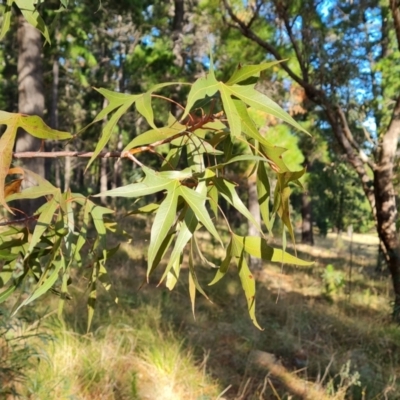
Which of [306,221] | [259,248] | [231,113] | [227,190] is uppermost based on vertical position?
[231,113]

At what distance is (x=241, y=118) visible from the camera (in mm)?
725

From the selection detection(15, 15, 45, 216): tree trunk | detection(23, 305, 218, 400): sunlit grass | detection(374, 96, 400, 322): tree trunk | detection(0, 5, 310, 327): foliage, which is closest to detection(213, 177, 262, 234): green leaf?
detection(0, 5, 310, 327): foliage

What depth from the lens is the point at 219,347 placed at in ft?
12.6

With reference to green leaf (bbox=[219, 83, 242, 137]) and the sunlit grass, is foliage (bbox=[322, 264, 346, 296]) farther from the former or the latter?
green leaf (bbox=[219, 83, 242, 137])

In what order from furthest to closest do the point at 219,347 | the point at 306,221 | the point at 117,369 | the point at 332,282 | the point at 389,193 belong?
1. the point at 306,221
2. the point at 332,282
3. the point at 219,347
4. the point at 389,193
5. the point at 117,369

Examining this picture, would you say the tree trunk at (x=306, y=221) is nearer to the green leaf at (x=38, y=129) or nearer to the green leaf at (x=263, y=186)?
the green leaf at (x=263, y=186)

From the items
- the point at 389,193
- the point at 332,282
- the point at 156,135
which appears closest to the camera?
the point at 156,135

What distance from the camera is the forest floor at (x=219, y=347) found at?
105 inches

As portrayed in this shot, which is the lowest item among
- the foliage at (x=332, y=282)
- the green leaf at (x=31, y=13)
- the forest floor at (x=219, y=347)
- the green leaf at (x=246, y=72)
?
the forest floor at (x=219, y=347)

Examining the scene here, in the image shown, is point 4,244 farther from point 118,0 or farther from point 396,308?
point 118,0

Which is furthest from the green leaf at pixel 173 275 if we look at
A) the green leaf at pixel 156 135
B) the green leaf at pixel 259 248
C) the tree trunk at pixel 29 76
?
the tree trunk at pixel 29 76

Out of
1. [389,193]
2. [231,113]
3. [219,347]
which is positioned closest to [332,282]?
[219,347]

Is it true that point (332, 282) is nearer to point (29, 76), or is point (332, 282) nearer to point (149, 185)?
point (29, 76)

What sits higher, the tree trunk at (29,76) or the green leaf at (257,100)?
the tree trunk at (29,76)
